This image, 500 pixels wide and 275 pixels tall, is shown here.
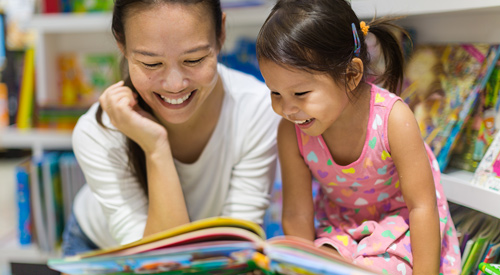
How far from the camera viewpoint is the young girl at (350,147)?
77 centimetres

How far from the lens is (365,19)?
1.04 metres

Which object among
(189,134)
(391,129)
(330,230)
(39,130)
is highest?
(391,129)

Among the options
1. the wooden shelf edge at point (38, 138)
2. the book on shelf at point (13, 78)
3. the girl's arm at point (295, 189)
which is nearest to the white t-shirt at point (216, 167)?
the girl's arm at point (295, 189)

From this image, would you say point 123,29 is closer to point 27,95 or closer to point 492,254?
point 492,254

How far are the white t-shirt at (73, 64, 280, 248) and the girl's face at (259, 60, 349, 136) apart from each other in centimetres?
26

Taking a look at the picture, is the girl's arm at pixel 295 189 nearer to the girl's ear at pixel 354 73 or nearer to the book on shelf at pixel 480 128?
the girl's ear at pixel 354 73

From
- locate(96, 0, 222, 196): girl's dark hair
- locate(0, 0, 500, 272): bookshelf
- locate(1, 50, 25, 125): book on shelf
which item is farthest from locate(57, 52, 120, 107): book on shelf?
locate(96, 0, 222, 196): girl's dark hair

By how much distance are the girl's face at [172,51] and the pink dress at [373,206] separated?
25cm

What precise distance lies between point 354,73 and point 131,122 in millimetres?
496

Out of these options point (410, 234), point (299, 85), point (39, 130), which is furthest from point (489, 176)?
point (39, 130)

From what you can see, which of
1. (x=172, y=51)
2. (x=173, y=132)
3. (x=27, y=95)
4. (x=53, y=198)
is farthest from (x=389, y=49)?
(x=27, y=95)

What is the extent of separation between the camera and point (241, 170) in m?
1.08

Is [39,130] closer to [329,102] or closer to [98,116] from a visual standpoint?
[98,116]

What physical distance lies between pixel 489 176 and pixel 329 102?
0.40 metres
